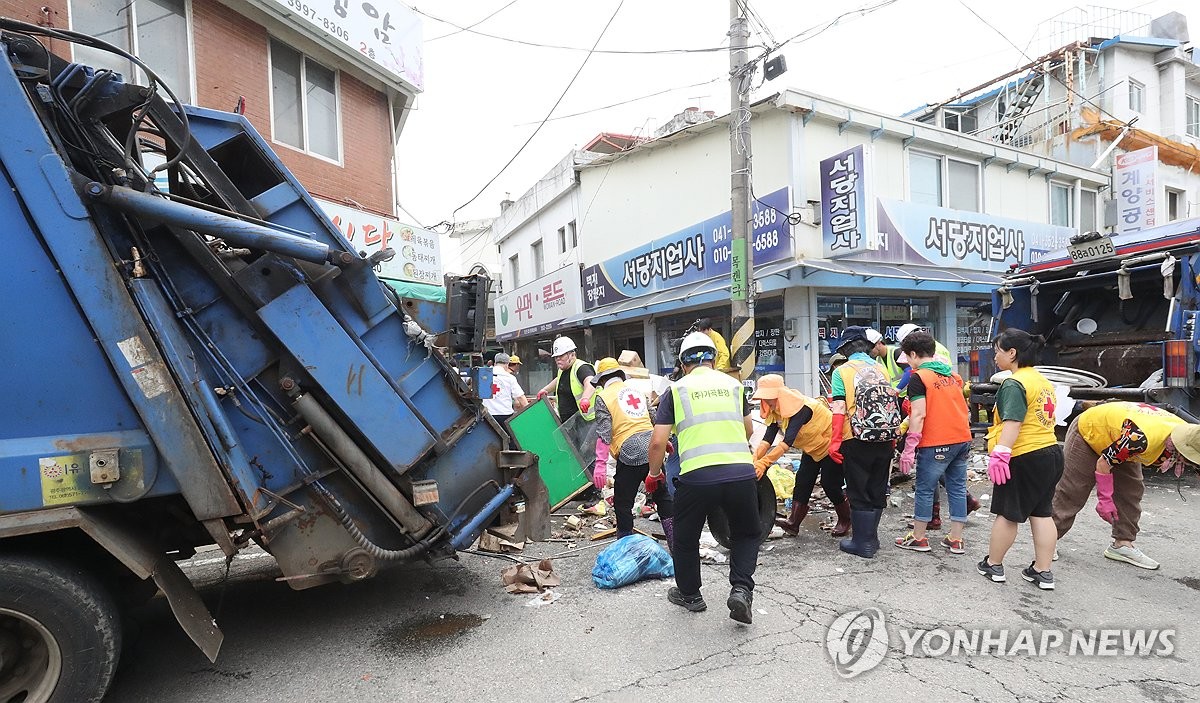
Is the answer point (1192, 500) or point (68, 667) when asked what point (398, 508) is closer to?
point (68, 667)

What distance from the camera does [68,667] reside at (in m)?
2.40

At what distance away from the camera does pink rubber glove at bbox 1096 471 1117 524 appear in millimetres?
4059

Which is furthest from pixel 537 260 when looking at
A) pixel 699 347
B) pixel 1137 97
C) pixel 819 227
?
pixel 1137 97

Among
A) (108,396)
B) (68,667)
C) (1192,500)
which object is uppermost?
(108,396)

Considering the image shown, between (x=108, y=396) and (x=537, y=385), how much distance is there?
18.5 m

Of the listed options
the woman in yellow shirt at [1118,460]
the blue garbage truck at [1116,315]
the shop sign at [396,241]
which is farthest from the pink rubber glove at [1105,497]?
the shop sign at [396,241]

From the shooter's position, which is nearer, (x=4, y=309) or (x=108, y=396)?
(x=4, y=309)

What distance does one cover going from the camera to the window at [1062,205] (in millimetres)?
14938

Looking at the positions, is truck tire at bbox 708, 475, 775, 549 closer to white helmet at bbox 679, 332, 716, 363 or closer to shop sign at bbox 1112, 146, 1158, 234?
white helmet at bbox 679, 332, 716, 363

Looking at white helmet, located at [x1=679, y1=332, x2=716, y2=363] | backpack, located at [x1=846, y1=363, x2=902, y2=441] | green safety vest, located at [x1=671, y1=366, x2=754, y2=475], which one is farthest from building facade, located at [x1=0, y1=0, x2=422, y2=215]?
backpack, located at [x1=846, y1=363, x2=902, y2=441]

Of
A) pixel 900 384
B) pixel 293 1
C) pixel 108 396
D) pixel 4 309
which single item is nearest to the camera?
pixel 4 309

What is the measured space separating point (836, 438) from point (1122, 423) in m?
1.73

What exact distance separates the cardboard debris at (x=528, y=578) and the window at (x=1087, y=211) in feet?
57.2

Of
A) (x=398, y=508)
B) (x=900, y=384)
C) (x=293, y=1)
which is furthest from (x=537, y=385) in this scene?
(x=398, y=508)
